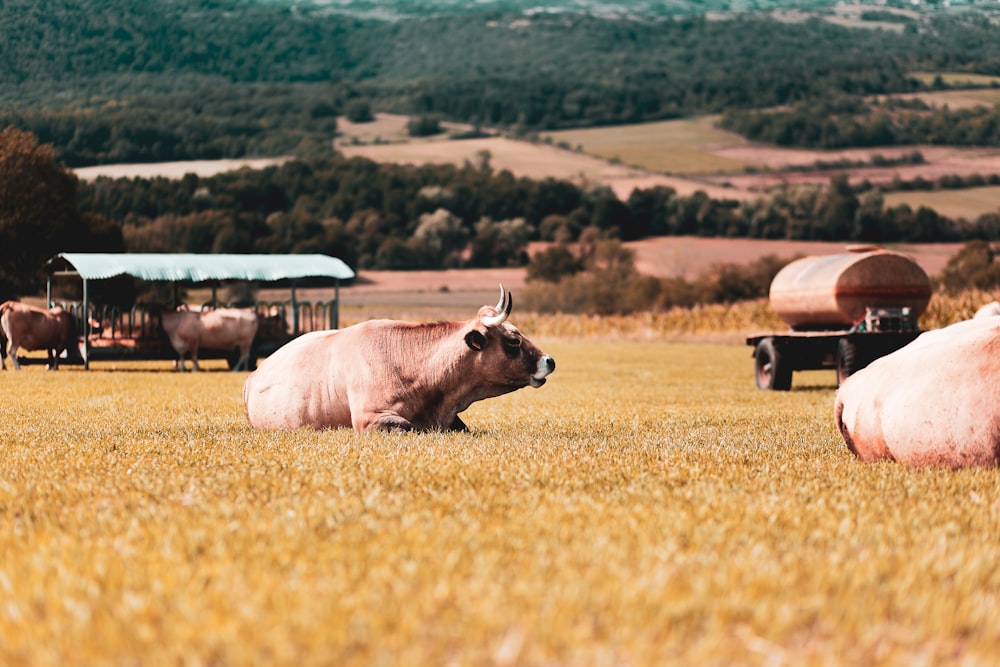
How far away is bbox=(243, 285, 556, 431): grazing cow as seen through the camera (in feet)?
39.8

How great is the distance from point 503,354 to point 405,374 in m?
1.02

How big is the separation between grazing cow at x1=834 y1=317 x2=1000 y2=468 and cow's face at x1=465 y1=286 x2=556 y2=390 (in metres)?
3.55

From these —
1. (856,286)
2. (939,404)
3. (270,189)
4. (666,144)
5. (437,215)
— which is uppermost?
(939,404)

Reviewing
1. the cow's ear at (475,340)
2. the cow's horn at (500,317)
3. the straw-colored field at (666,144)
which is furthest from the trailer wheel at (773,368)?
the straw-colored field at (666,144)

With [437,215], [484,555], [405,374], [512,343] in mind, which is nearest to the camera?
[484,555]

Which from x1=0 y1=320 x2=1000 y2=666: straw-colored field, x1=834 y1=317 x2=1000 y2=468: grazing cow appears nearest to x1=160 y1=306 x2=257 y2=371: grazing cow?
x1=0 y1=320 x2=1000 y2=666: straw-colored field

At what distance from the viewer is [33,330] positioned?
102ft

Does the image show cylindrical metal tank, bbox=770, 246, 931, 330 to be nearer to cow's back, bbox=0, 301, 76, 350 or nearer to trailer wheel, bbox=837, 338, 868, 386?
trailer wheel, bbox=837, 338, 868, 386

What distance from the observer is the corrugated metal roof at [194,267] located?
33562mm

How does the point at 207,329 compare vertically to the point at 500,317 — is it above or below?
below

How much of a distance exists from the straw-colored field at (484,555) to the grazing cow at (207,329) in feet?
70.7

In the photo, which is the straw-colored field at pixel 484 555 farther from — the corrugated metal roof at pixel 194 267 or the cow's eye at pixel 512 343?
the corrugated metal roof at pixel 194 267

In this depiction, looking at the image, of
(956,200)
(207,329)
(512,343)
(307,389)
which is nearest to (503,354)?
(512,343)

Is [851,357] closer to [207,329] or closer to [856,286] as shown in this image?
[856,286]
